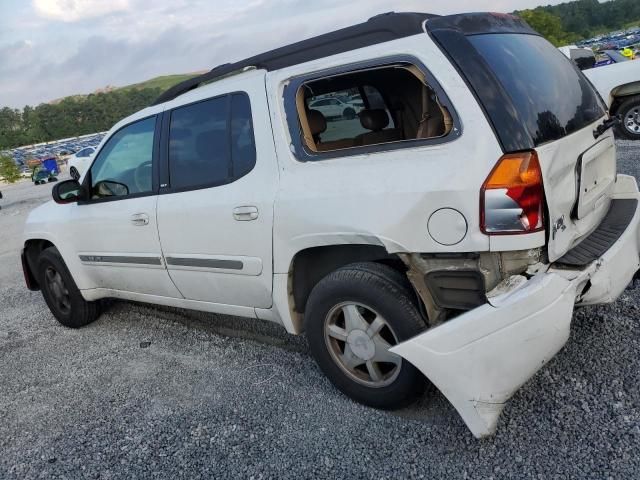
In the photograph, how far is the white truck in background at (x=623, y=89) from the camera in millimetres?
8766

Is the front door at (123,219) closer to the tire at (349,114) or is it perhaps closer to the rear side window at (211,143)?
the rear side window at (211,143)

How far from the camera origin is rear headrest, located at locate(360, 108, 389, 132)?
11.6ft

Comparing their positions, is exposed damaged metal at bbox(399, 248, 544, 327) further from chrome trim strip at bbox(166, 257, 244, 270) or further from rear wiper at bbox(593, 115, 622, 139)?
chrome trim strip at bbox(166, 257, 244, 270)

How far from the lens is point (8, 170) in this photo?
34.0 meters

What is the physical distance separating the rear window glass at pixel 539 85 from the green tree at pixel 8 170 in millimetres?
37325

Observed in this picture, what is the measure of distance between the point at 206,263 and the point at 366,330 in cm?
117

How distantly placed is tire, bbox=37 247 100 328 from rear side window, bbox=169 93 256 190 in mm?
1782

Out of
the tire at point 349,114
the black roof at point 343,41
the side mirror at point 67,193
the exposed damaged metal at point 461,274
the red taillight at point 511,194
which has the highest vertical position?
the black roof at point 343,41

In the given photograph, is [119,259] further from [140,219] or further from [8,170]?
[8,170]

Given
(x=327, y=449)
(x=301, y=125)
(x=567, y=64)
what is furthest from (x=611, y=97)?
(x=327, y=449)

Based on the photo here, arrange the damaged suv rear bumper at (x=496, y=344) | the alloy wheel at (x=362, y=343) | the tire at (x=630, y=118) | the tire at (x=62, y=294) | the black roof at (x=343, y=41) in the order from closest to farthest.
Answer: the damaged suv rear bumper at (x=496, y=344), the black roof at (x=343, y=41), the alloy wheel at (x=362, y=343), the tire at (x=62, y=294), the tire at (x=630, y=118)

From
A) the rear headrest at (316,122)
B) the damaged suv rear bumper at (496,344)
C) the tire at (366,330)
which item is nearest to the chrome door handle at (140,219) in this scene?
the rear headrest at (316,122)

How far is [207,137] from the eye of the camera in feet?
11.1

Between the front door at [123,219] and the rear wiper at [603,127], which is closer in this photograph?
the rear wiper at [603,127]
